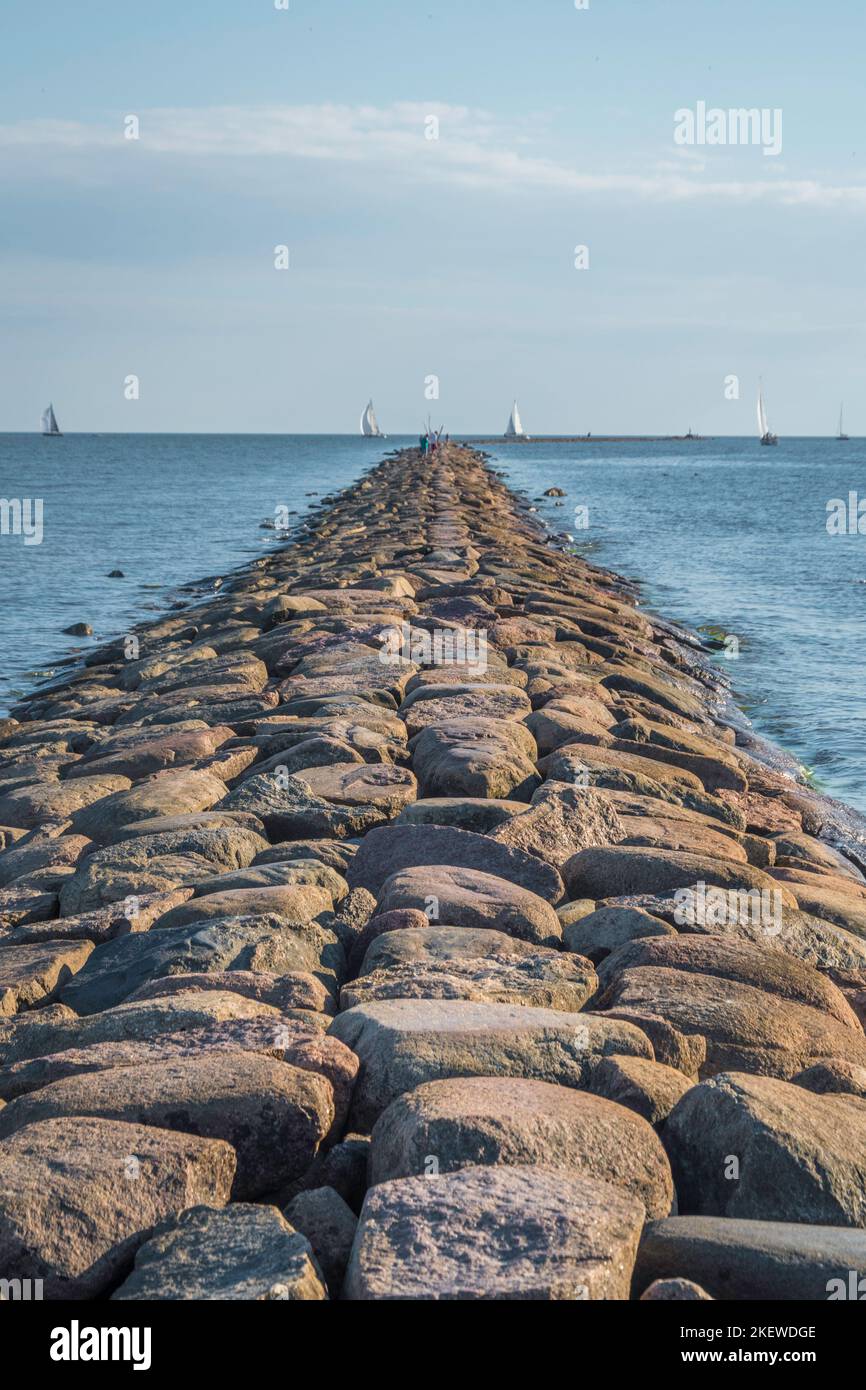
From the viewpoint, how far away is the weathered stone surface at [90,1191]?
271 centimetres

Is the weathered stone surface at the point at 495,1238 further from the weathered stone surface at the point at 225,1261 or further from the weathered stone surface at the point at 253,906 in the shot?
the weathered stone surface at the point at 253,906

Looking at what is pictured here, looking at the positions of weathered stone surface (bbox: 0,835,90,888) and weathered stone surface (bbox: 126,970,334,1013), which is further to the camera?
weathered stone surface (bbox: 0,835,90,888)

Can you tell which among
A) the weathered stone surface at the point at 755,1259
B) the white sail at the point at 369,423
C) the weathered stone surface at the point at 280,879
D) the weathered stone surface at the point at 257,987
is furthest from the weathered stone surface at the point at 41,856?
the white sail at the point at 369,423

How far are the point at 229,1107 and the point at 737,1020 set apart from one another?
1.53 m

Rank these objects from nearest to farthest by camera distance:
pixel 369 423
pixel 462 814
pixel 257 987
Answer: pixel 257 987
pixel 462 814
pixel 369 423

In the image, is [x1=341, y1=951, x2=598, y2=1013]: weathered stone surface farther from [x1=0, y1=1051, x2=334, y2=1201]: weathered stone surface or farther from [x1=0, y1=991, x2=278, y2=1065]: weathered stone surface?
[x1=0, y1=1051, x2=334, y2=1201]: weathered stone surface

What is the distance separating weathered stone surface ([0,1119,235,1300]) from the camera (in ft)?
8.91

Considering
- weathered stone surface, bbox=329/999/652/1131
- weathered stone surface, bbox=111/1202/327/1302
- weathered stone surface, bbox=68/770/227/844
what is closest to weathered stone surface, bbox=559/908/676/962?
weathered stone surface, bbox=329/999/652/1131

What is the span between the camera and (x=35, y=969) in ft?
13.7

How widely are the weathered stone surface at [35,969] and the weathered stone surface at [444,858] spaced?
3.63ft

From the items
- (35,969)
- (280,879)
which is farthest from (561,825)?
(35,969)

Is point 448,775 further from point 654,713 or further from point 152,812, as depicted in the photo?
point 654,713

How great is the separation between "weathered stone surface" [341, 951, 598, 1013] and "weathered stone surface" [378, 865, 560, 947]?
0.28m

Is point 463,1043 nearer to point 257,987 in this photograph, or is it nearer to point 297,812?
point 257,987
